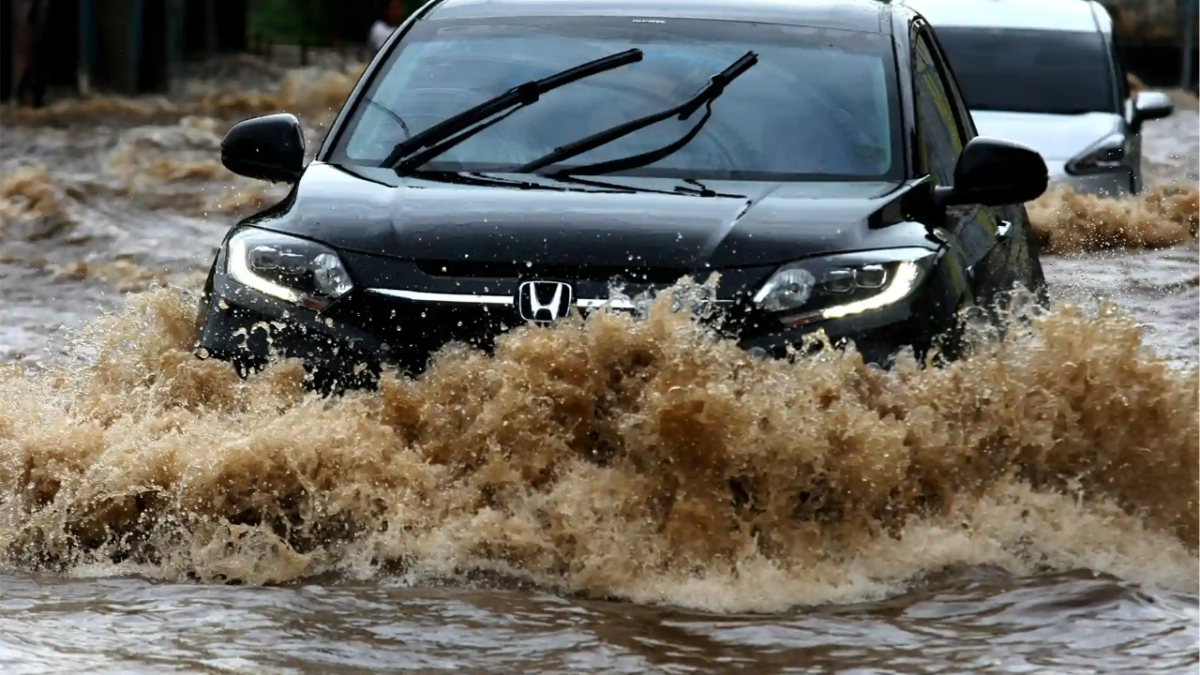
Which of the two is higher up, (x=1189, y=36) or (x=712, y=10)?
(x=712, y=10)

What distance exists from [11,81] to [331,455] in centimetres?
2240

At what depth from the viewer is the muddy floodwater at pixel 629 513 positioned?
212 inches

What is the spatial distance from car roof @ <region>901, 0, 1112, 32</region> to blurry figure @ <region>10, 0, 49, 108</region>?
12.8 metres

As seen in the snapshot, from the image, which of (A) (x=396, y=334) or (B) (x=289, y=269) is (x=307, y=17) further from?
(A) (x=396, y=334)

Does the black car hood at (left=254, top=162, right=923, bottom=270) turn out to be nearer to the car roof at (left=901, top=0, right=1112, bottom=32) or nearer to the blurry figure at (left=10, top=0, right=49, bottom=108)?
the car roof at (left=901, top=0, right=1112, bottom=32)

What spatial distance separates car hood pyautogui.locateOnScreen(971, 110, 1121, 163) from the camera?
14.2 metres

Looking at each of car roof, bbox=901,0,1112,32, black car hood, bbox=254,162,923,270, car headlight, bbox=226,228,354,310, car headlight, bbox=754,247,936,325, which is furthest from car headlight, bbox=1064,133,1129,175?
car headlight, bbox=226,228,354,310

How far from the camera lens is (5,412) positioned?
685cm

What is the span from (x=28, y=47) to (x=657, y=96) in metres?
20.4

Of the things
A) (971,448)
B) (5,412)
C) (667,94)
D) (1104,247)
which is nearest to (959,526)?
(971,448)

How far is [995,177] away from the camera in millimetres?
6848

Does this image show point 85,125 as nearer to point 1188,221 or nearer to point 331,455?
point 1188,221

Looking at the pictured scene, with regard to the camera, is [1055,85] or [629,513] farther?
[1055,85]

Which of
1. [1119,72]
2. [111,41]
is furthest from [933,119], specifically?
[111,41]
